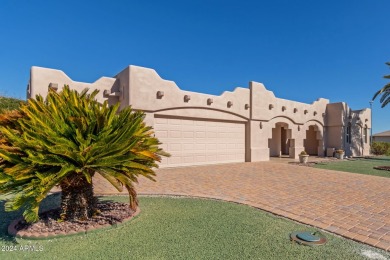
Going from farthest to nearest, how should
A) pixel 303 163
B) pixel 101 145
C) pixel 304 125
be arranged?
pixel 304 125 < pixel 303 163 < pixel 101 145

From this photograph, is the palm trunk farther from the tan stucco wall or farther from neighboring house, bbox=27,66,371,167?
the tan stucco wall

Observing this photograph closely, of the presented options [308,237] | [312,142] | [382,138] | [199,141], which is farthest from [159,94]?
[382,138]

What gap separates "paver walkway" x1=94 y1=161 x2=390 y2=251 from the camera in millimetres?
4730

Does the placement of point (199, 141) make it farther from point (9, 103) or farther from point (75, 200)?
point (9, 103)

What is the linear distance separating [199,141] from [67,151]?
10862 millimetres

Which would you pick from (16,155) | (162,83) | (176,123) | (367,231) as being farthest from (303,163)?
(16,155)

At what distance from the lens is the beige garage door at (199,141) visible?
13305 millimetres

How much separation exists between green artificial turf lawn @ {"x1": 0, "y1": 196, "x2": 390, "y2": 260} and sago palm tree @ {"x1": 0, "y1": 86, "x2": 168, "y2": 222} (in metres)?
0.60

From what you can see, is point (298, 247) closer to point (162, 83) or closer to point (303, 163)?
point (162, 83)

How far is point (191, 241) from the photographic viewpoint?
392 cm

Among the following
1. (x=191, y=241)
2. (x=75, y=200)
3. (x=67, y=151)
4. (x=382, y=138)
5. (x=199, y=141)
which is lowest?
(x=191, y=241)

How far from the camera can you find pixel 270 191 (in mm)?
7668

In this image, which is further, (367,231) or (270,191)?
(270,191)

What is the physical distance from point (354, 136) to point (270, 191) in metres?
23.3
